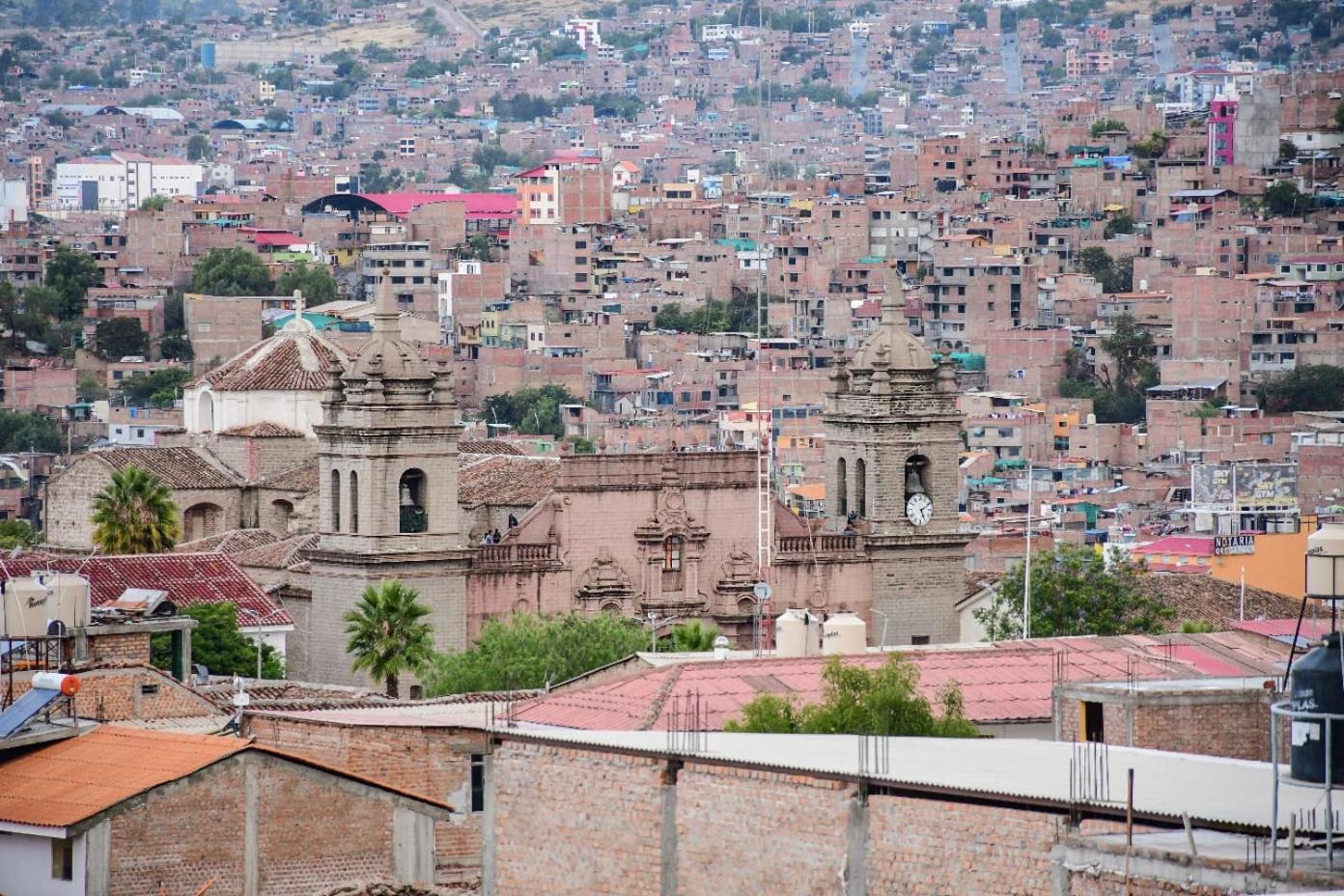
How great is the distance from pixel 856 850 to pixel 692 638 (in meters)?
25.2

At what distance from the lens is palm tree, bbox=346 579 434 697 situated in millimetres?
51938

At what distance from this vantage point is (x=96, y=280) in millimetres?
159625

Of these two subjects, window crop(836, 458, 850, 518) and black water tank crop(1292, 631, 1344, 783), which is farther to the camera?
window crop(836, 458, 850, 518)

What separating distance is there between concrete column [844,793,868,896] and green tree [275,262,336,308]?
127727mm

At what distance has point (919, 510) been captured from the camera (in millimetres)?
57938

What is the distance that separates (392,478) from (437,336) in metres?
91.1

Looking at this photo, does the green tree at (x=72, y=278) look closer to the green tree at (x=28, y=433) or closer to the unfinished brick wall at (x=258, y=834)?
the green tree at (x=28, y=433)

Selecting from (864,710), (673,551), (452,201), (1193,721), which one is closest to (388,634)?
(673,551)

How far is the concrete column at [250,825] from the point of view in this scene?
30.9 meters

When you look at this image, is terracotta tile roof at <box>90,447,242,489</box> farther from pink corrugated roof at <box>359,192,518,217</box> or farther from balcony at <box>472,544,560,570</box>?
pink corrugated roof at <box>359,192,518,217</box>

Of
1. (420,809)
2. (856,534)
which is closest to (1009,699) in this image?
(420,809)

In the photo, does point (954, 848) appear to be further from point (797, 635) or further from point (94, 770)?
point (797, 635)

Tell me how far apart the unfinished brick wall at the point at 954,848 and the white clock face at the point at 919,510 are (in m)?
32.4

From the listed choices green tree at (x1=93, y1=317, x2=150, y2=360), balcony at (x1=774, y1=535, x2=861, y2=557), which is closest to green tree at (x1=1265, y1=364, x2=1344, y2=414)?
green tree at (x1=93, y1=317, x2=150, y2=360)
